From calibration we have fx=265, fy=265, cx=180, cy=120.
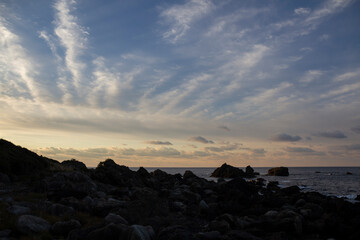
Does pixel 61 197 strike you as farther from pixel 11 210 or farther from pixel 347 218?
pixel 347 218

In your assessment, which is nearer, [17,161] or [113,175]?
[17,161]

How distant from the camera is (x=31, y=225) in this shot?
9961 millimetres

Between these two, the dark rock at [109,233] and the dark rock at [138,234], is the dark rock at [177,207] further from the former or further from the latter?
the dark rock at [109,233]

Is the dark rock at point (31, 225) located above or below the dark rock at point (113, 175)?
below

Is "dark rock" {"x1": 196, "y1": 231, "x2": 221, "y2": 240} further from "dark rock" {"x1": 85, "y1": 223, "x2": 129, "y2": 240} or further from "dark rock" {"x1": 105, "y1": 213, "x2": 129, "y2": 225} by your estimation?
"dark rock" {"x1": 105, "y1": 213, "x2": 129, "y2": 225}

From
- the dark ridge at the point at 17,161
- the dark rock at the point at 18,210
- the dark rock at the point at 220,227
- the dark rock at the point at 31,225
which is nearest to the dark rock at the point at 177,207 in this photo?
the dark rock at the point at 220,227

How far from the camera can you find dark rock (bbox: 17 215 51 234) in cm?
970

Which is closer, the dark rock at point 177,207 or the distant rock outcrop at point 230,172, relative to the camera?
the dark rock at point 177,207

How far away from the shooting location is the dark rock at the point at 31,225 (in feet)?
31.8

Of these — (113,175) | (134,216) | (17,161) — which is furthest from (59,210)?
(113,175)

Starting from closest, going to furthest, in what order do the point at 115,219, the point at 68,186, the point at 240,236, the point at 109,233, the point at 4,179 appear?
A: the point at 109,233, the point at 240,236, the point at 115,219, the point at 68,186, the point at 4,179

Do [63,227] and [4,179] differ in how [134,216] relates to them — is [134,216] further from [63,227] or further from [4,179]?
[4,179]

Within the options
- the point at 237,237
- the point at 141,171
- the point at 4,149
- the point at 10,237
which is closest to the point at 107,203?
the point at 10,237

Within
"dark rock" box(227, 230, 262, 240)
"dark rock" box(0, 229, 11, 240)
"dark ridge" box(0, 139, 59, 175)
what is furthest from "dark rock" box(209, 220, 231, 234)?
"dark ridge" box(0, 139, 59, 175)
